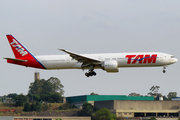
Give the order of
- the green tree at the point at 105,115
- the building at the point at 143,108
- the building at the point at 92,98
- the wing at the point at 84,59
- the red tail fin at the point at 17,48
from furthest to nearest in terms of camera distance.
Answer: the building at the point at 92,98 < the building at the point at 143,108 < the green tree at the point at 105,115 < the red tail fin at the point at 17,48 < the wing at the point at 84,59

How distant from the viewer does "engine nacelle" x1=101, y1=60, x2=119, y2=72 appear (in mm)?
60725

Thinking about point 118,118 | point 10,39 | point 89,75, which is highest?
point 10,39

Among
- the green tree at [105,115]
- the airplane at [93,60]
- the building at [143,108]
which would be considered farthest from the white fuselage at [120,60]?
the building at [143,108]

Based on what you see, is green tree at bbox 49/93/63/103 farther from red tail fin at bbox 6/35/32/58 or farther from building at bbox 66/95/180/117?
red tail fin at bbox 6/35/32/58

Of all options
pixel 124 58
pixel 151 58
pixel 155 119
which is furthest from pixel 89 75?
pixel 155 119

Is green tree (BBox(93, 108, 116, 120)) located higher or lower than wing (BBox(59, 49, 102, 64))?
lower

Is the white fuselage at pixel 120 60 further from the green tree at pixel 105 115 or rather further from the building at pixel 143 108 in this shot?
the building at pixel 143 108

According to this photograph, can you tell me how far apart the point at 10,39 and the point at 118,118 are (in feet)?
158

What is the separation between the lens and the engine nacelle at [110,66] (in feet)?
199

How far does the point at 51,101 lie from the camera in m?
170

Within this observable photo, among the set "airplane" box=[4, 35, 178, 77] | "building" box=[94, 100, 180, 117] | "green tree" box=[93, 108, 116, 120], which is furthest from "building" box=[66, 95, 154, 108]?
"airplane" box=[4, 35, 178, 77]

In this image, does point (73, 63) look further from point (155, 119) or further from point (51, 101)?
point (51, 101)

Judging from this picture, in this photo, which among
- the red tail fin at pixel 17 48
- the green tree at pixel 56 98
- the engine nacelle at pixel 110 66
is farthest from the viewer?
the green tree at pixel 56 98

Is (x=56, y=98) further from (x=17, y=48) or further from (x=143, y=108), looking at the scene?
(x=17, y=48)
